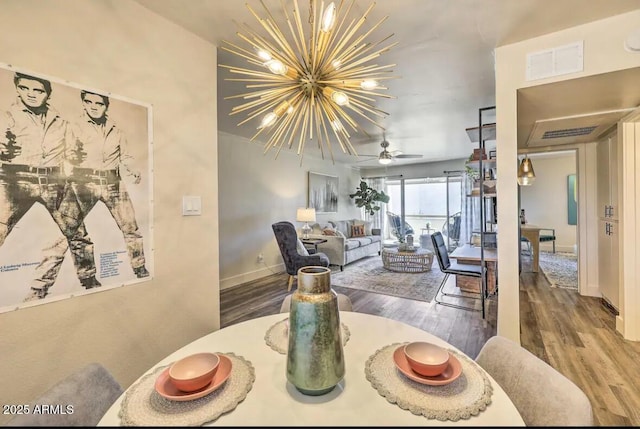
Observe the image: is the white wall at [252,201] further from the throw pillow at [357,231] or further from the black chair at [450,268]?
the black chair at [450,268]

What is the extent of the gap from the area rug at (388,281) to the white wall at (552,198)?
149 inches

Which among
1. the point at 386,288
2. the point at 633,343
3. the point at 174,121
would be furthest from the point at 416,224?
the point at 174,121

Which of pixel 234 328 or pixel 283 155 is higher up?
pixel 283 155

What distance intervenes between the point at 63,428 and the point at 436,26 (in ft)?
8.27

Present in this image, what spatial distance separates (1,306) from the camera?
3.82ft

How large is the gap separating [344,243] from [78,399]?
4627 millimetres

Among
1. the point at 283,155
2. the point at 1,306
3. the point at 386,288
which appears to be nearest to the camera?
the point at 1,306

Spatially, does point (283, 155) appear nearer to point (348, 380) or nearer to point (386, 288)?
point (386, 288)

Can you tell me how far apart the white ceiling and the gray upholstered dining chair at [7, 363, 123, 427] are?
1.85 meters

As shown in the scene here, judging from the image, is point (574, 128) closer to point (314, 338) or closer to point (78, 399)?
point (314, 338)

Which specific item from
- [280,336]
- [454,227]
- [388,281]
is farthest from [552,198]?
[280,336]

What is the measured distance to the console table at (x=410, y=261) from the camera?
5.06m

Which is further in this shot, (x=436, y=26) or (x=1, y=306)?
(x=436, y=26)

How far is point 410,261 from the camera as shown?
200 inches
